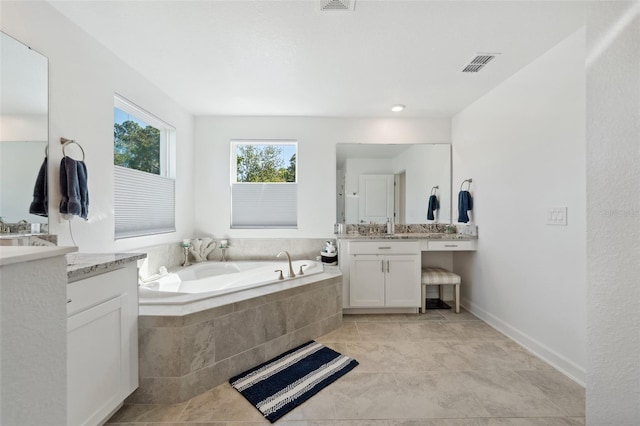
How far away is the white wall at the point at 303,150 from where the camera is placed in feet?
11.5

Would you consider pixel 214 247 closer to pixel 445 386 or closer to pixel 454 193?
pixel 445 386

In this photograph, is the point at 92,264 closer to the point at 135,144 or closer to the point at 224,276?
the point at 135,144


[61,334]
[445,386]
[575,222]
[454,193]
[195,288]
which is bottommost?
[445,386]

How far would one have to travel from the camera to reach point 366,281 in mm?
3006

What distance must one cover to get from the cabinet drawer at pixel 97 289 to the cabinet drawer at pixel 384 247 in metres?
2.08

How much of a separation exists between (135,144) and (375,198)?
2683mm

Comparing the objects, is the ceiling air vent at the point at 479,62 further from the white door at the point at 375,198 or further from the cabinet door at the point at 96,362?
the cabinet door at the point at 96,362

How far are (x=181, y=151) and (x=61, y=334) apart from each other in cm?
290

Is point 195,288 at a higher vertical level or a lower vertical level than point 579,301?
lower

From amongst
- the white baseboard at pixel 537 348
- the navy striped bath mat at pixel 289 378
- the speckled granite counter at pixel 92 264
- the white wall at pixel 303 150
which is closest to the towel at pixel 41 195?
the speckled granite counter at pixel 92 264

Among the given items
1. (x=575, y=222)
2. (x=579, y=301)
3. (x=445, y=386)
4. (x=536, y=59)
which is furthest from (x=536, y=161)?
(x=445, y=386)

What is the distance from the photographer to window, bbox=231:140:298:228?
355 centimetres

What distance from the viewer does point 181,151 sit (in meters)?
3.18

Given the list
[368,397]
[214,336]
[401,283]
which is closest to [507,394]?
[368,397]
